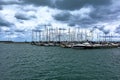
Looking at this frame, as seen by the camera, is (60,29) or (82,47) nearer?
(82,47)

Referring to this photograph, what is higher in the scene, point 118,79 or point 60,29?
point 60,29

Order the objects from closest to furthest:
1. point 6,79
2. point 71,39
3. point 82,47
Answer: point 6,79 < point 82,47 < point 71,39

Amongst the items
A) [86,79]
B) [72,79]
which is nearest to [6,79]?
[72,79]

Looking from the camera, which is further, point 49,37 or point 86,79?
point 49,37

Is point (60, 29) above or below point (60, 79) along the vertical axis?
above

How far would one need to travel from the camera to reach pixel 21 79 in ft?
91.8

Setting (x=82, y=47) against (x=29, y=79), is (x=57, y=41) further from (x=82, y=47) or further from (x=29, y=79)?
(x=29, y=79)

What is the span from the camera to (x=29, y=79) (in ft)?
91.6

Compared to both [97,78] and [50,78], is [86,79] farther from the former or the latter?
[50,78]

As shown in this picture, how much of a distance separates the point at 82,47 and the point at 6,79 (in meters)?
89.6

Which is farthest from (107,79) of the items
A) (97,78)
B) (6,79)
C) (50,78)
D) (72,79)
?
(6,79)

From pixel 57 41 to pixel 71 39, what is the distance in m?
16.7

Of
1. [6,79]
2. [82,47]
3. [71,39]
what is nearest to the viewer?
[6,79]

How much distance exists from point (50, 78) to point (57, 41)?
158 metres
